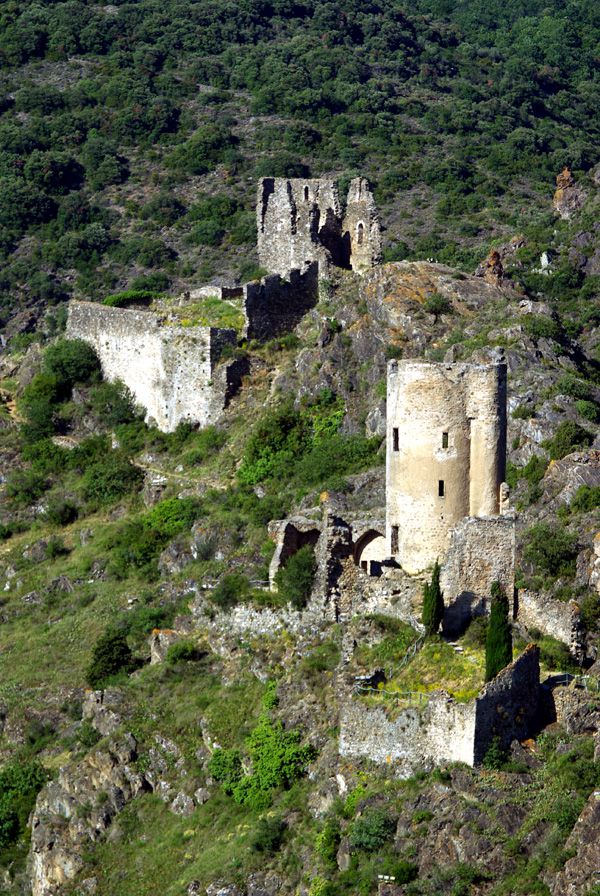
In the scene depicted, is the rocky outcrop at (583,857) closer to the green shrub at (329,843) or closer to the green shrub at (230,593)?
the green shrub at (329,843)

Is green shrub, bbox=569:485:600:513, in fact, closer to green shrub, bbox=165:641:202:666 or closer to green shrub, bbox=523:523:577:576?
green shrub, bbox=523:523:577:576

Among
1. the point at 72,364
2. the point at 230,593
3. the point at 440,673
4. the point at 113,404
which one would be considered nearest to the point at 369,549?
the point at 230,593

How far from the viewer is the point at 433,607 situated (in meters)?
44.4

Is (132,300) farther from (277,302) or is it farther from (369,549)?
(369,549)

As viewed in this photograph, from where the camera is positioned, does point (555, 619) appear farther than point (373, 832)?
Yes

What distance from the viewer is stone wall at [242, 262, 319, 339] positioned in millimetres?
67750

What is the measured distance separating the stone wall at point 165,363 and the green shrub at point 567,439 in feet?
37.1

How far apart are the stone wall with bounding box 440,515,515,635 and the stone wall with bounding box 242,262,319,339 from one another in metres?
23.4

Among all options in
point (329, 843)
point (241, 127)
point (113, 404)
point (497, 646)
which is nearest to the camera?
point (329, 843)

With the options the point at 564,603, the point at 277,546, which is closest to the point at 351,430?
the point at 277,546

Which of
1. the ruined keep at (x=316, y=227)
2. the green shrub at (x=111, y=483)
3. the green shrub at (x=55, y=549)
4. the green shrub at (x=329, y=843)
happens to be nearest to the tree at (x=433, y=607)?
the green shrub at (x=329, y=843)

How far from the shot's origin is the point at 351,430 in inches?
2475

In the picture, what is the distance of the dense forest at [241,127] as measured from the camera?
106m

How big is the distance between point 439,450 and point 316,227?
23790 millimetres
